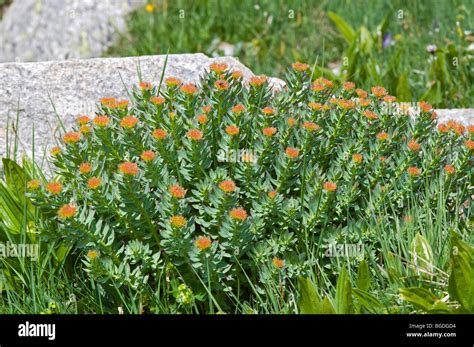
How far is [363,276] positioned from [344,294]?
151 millimetres

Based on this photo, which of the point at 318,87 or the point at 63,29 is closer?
the point at 318,87

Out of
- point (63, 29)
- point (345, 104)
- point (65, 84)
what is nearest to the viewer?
point (345, 104)

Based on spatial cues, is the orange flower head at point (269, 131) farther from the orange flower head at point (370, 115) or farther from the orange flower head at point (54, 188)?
the orange flower head at point (54, 188)

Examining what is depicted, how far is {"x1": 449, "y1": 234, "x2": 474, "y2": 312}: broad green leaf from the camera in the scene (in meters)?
2.74

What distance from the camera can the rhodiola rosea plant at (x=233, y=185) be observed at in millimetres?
2914

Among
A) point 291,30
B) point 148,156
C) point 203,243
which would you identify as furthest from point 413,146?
point 291,30

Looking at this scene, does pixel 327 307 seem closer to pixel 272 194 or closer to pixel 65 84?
pixel 272 194

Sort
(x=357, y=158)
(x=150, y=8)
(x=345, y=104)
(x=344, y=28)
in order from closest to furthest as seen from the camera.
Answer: (x=357, y=158) < (x=345, y=104) < (x=344, y=28) < (x=150, y=8)

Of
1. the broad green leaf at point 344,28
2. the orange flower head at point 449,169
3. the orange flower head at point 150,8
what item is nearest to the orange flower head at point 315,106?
the orange flower head at point 449,169

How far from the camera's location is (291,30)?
6559mm

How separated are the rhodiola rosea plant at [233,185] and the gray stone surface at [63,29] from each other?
3786 millimetres

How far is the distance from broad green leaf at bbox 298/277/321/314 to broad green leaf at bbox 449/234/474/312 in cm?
50

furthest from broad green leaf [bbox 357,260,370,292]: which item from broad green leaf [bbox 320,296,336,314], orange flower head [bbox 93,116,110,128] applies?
orange flower head [bbox 93,116,110,128]

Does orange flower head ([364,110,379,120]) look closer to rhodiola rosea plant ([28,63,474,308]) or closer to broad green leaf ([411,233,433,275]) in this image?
rhodiola rosea plant ([28,63,474,308])
